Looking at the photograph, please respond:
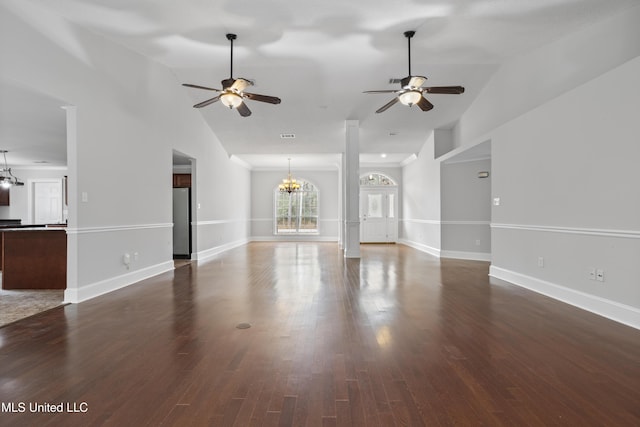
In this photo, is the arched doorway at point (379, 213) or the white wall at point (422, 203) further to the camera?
the arched doorway at point (379, 213)

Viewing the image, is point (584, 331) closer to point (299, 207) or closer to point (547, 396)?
point (547, 396)

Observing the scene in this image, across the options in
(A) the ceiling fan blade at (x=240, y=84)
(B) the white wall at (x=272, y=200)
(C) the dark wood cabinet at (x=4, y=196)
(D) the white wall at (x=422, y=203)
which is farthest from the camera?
(B) the white wall at (x=272, y=200)

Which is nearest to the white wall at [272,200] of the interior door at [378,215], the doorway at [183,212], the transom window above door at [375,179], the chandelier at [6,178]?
the transom window above door at [375,179]

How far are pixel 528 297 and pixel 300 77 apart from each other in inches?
193

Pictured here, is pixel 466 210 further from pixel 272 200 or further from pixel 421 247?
pixel 272 200

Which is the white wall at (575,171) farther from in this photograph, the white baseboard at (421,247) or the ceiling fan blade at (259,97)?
the ceiling fan blade at (259,97)

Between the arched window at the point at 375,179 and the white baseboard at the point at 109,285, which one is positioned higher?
the arched window at the point at 375,179

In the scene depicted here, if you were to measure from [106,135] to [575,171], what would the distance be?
18.7ft

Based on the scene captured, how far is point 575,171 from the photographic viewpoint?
3691 millimetres

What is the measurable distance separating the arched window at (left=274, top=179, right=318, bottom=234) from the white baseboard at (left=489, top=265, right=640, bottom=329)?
8.95 m

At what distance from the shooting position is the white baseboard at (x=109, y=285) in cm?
389

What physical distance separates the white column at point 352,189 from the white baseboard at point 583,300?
3.40m

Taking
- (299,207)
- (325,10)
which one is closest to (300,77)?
(325,10)

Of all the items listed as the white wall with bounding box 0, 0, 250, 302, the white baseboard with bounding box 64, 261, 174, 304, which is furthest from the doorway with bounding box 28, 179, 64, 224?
the white baseboard with bounding box 64, 261, 174, 304
